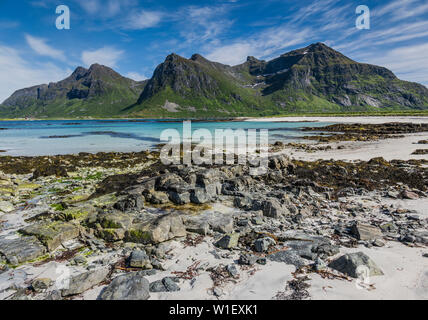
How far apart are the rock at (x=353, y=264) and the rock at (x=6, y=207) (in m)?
13.1

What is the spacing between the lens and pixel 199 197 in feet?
33.3

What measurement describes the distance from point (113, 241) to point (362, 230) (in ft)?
26.4

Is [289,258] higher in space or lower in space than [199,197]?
lower

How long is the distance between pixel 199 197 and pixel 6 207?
891 cm

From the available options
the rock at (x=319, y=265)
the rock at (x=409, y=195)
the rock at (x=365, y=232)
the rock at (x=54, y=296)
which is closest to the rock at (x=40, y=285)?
the rock at (x=54, y=296)

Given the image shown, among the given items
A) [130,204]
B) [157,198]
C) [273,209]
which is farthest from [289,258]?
[130,204]

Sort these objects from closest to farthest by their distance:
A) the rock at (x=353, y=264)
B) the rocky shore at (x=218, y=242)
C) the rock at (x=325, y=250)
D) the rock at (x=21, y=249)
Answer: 1. the rocky shore at (x=218, y=242)
2. the rock at (x=353, y=264)
3. the rock at (x=325, y=250)
4. the rock at (x=21, y=249)

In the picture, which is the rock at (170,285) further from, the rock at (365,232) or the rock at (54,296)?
the rock at (365,232)

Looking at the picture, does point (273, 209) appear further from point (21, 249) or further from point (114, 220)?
point (21, 249)

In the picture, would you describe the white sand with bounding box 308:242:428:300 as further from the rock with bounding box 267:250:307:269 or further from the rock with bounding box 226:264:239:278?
the rock with bounding box 226:264:239:278

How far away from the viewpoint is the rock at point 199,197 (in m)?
10.1

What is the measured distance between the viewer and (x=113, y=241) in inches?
278

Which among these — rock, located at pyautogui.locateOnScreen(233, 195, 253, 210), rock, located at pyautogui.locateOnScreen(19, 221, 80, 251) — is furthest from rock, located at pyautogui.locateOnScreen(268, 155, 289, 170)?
rock, located at pyautogui.locateOnScreen(19, 221, 80, 251)

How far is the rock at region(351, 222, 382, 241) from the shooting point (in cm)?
679
